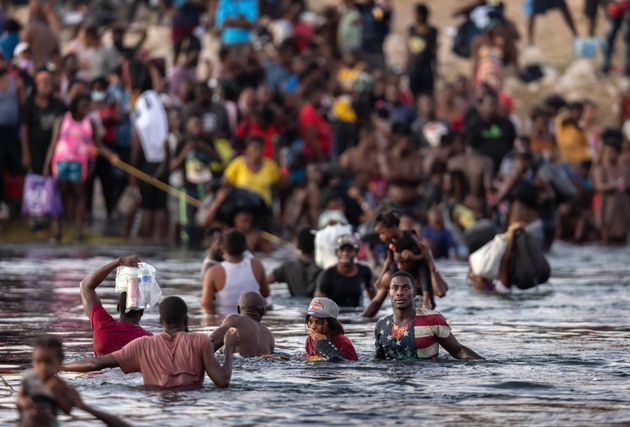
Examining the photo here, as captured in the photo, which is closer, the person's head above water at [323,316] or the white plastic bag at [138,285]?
the white plastic bag at [138,285]

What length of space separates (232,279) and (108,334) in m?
4.42

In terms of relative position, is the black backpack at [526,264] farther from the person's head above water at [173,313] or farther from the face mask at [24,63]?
the face mask at [24,63]

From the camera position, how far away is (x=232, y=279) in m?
17.2

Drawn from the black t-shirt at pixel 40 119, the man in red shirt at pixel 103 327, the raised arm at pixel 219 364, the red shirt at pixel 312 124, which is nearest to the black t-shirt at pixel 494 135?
the red shirt at pixel 312 124

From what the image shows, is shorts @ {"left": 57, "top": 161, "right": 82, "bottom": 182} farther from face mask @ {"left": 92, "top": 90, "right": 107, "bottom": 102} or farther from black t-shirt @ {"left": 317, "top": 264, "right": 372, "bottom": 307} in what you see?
black t-shirt @ {"left": 317, "top": 264, "right": 372, "bottom": 307}

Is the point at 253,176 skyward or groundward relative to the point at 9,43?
groundward

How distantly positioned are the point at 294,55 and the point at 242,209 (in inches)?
262

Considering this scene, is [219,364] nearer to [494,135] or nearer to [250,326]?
[250,326]

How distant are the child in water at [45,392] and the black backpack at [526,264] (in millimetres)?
10045

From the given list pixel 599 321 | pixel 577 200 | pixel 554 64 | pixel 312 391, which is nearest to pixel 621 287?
pixel 599 321

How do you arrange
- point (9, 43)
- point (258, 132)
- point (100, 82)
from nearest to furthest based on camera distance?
1. point (100, 82)
2. point (258, 132)
3. point (9, 43)

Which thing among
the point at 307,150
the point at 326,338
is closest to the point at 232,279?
the point at 326,338

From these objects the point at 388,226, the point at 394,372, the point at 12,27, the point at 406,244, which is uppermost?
the point at 12,27

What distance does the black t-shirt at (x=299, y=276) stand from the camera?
18672 millimetres
